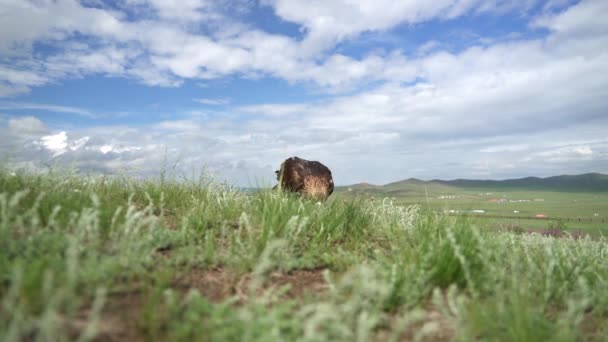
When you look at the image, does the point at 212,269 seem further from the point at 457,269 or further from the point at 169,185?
the point at 169,185

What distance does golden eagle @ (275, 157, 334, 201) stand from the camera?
431 inches

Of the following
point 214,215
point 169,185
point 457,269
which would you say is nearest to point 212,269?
point 214,215

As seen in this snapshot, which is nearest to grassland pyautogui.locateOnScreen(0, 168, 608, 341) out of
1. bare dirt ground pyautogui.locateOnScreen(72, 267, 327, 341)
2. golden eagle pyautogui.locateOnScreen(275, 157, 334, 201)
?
bare dirt ground pyautogui.locateOnScreen(72, 267, 327, 341)

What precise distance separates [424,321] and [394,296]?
1.16 ft

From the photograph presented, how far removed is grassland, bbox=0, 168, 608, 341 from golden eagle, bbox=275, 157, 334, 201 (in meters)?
4.44

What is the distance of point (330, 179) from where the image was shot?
39.0ft

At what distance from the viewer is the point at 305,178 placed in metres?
11.0

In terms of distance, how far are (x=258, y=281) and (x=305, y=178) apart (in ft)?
23.8

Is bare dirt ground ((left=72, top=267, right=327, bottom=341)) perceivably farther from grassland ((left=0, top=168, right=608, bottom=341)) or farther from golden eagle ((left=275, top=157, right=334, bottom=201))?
golden eagle ((left=275, top=157, right=334, bottom=201))

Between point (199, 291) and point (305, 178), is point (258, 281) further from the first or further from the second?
point (305, 178)

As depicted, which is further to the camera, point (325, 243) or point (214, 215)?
point (214, 215)

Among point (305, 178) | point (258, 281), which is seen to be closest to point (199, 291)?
point (258, 281)

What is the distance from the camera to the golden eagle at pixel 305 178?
1095 centimetres

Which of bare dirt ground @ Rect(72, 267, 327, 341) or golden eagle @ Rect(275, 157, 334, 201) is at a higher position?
golden eagle @ Rect(275, 157, 334, 201)
